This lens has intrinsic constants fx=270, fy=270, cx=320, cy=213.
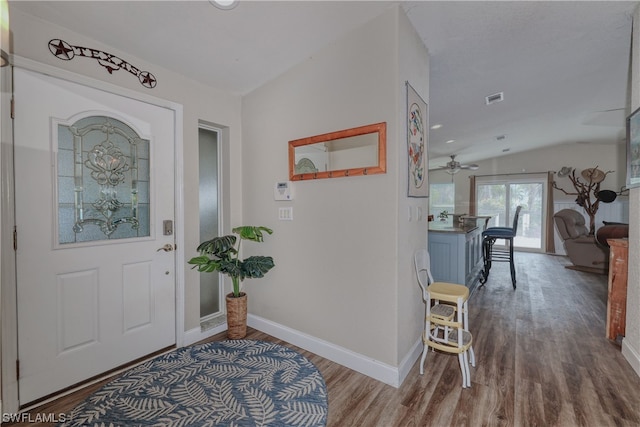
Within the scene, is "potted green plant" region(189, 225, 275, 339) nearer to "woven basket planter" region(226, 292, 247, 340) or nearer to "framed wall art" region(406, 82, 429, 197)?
"woven basket planter" region(226, 292, 247, 340)

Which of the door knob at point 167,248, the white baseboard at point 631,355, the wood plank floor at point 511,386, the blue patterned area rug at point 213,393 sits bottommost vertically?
the wood plank floor at point 511,386

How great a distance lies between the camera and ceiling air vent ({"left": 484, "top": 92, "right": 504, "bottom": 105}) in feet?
10.7

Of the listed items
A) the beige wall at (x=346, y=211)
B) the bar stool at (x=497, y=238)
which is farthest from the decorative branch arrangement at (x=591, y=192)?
the beige wall at (x=346, y=211)

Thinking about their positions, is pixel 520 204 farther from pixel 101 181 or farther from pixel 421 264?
pixel 101 181

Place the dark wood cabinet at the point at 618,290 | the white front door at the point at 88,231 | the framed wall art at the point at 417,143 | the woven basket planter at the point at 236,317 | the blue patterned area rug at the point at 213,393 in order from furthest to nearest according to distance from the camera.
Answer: the woven basket planter at the point at 236,317 → the dark wood cabinet at the point at 618,290 → the framed wall art at the point at 417,143 → the white front door at the point at 88,231 → the blue patterned area rug at the point at 213,393

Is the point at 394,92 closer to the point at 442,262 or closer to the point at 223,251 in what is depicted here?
the point at 223,251

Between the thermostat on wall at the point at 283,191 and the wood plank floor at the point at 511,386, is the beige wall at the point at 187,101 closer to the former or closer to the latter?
the thermostat on wall at the point at 283,191

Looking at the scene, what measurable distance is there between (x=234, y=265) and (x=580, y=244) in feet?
20.6

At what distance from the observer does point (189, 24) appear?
1858 millimetres

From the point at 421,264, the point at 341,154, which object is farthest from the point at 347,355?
the point at 341,154

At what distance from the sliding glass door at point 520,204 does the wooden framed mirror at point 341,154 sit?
7025mm

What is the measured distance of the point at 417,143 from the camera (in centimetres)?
223

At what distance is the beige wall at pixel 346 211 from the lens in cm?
190

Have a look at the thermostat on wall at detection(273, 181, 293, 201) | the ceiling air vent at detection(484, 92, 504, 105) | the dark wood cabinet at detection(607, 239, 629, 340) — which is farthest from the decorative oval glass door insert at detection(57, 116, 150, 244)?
the dark wood cabinet at detection(607, 239, 629, 340)
